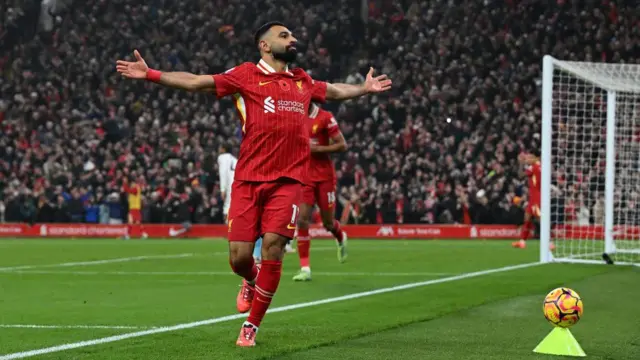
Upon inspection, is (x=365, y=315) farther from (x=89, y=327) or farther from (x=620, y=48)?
(x=620, y=48)

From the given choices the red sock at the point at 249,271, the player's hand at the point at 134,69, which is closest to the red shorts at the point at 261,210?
the red sock at the point at 249,271

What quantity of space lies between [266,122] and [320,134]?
6.22m

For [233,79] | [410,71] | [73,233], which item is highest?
[410,71]

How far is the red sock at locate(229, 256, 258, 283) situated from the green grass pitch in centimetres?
45

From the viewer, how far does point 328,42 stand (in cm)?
3788

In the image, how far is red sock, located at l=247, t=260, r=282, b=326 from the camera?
23.2ft

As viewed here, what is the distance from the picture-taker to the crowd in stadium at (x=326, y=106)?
31.5 meters

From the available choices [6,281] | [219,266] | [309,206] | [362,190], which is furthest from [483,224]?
[6,281]

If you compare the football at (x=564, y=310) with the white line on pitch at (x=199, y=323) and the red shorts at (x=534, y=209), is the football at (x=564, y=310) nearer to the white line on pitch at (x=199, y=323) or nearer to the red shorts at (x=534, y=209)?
the white line on pitch at (x=199, y=323)

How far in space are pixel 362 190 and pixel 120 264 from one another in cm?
1528

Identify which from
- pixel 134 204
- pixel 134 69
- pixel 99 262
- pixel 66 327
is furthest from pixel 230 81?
pixel 134 204

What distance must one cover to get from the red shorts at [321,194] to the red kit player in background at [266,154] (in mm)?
6030

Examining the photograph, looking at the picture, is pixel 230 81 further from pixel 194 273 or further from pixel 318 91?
pixel 194 273

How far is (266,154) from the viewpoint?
7270 millimetres
